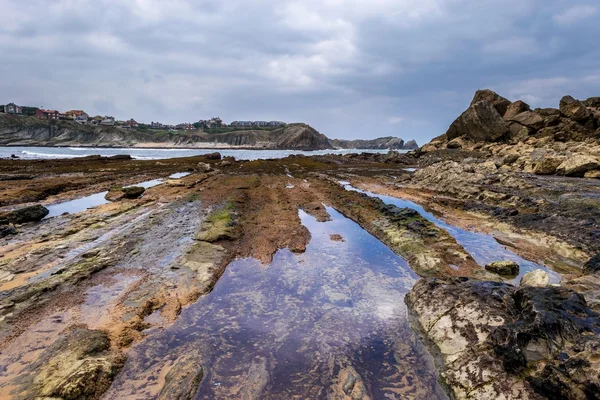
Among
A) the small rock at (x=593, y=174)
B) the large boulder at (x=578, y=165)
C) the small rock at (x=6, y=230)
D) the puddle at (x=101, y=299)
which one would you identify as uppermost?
the large boulder at (x=578, y=165)

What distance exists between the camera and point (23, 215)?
14516 mm

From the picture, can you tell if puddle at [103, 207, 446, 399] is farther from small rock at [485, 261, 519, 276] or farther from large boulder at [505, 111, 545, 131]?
large boulder at [505, 111, 545, 131]

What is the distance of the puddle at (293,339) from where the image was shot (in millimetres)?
5266

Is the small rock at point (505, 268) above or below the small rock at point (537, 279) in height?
below

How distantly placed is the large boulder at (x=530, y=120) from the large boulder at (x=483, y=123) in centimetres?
231

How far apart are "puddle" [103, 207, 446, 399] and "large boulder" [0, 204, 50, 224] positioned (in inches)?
454

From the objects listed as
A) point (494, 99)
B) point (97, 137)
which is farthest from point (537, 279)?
point (97, 137)

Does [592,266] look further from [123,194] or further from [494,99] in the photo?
[494,99]

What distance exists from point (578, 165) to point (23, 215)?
41090 millimetres

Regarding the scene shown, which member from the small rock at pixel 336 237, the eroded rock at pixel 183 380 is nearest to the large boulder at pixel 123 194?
the small rock at pixel 336 237

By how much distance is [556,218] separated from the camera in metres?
14.1

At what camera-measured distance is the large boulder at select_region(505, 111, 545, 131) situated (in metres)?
55.2

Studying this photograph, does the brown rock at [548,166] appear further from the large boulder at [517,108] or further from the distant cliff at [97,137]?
the distant cliff at [97,137]

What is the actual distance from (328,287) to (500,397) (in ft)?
16.1
